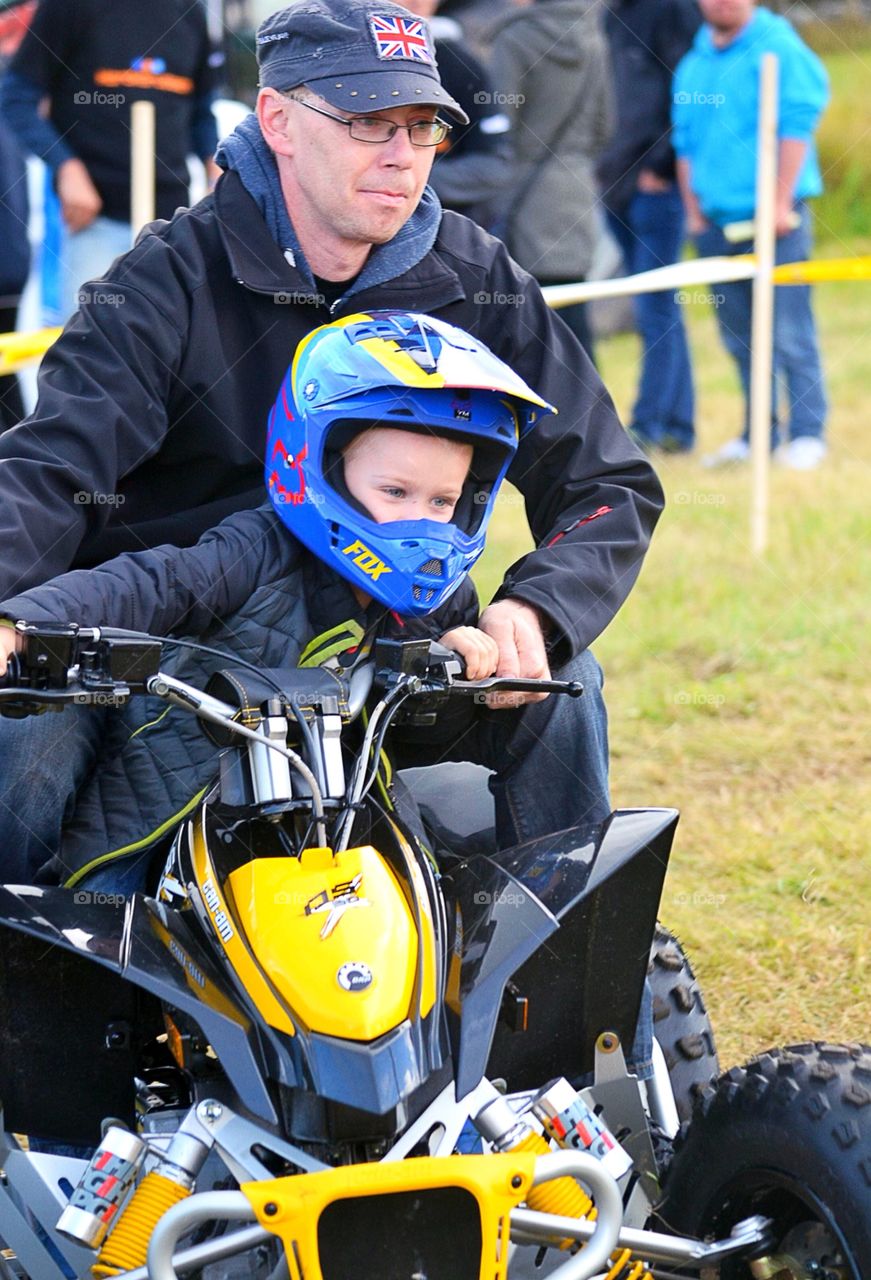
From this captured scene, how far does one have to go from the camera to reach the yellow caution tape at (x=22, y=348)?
693 cm

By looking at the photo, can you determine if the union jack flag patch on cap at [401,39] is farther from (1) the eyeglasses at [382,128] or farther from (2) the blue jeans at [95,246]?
(2) the blue jeans at [95,246]

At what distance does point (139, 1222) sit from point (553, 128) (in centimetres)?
803

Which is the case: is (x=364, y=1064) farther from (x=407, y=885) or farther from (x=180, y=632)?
(x=180, y=632)

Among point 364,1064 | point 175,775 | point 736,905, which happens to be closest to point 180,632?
point 175,775

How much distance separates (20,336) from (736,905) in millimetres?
3706

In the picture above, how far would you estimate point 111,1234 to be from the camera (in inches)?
103

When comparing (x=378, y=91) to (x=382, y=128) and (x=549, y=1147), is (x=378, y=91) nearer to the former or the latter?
(x=382, y=128)

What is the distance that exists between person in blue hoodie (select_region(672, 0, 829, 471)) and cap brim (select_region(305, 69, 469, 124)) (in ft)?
20.2

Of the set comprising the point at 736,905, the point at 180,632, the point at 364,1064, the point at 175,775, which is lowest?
the point at 736,905

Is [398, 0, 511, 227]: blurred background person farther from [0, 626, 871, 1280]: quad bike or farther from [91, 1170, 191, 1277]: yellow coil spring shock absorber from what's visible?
[91, 1170, 191, 1277]: yellow coil spring shock absorber

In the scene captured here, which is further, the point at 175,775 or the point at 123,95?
the point at 123,95

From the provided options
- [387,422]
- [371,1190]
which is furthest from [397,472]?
[371,1190]

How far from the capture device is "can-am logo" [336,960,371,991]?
2.49 m

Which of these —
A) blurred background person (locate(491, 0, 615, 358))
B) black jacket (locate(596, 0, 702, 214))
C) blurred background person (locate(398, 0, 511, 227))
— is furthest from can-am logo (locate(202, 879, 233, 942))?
black jacket (locate(596, 0, 702, 214))
